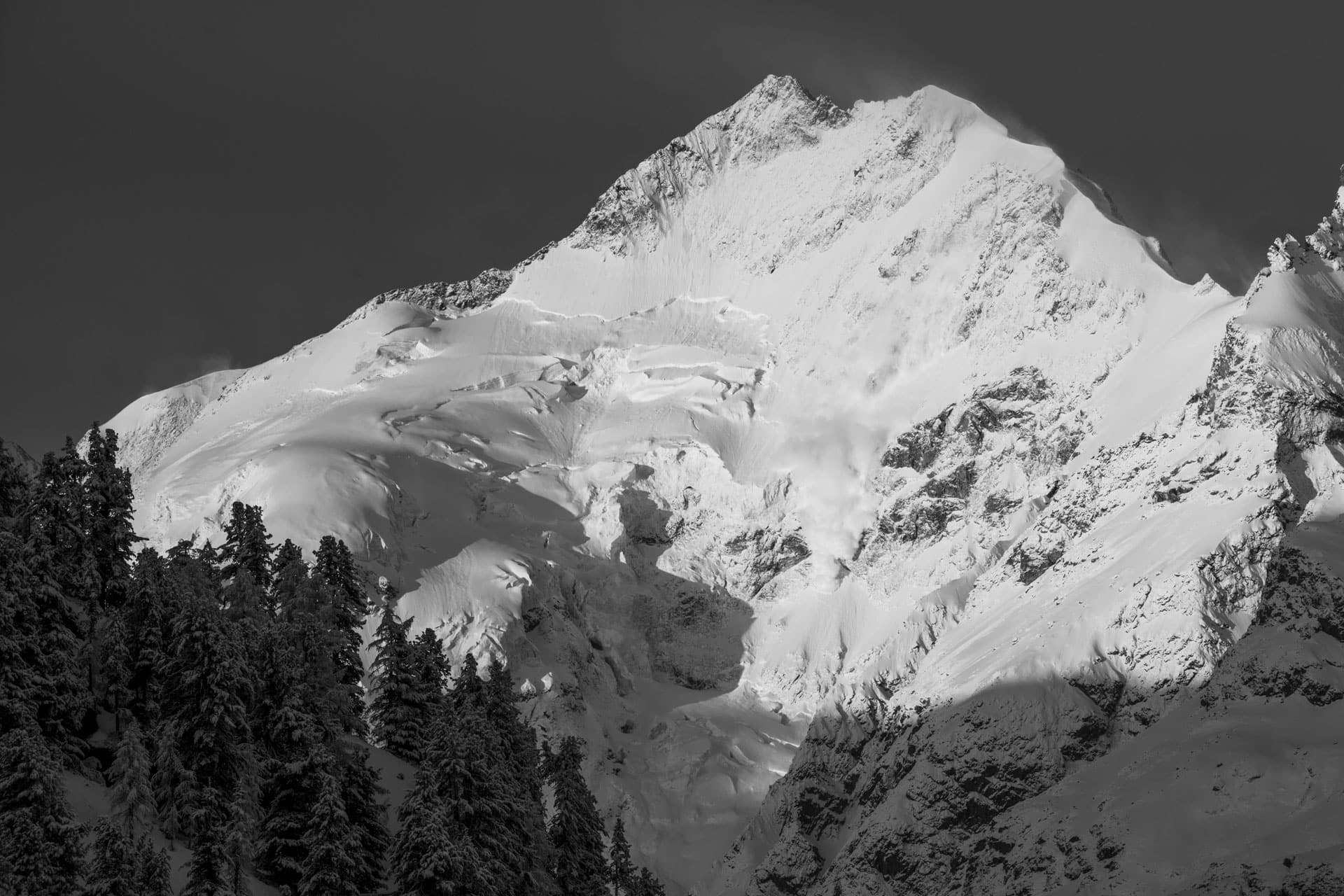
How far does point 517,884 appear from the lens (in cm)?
7756

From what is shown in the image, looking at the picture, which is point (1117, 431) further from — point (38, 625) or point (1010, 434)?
point (38, 625)

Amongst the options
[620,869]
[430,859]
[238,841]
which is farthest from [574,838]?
[238,841]

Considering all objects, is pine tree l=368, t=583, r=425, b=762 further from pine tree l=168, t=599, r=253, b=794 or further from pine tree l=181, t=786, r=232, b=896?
pine tree l=181, t=786, r=232, b=896

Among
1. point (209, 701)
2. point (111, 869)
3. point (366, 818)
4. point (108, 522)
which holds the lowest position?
point (111, 869)

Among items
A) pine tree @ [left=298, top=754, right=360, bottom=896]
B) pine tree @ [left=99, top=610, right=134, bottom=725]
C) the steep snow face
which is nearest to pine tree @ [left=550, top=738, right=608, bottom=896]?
pine tree @ [left=298, top=754, right=360, bottom=896]

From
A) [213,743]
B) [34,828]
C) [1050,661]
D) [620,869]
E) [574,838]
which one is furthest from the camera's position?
[1050,661]

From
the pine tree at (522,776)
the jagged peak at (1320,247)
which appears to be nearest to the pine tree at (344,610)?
the pine tree at (522,776)

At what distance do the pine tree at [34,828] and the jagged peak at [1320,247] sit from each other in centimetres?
13020

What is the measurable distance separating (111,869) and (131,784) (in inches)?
330

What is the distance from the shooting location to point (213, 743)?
70812 millimetres

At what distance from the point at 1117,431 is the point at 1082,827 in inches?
2553

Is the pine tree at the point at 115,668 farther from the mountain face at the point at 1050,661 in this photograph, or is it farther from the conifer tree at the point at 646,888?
the mountain face at the point at 1050,661

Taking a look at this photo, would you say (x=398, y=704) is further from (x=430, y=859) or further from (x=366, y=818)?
(x=430, y=859)

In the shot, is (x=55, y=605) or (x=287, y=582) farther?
(x=287, y=582)
